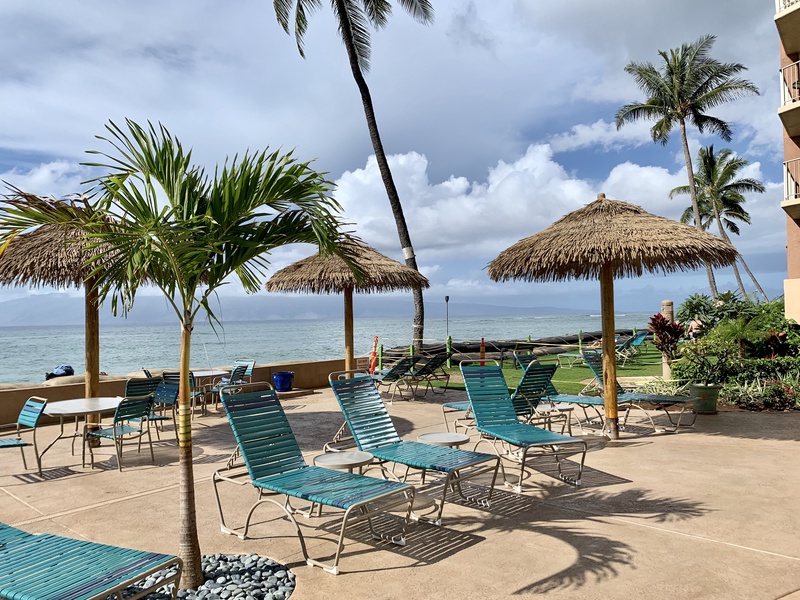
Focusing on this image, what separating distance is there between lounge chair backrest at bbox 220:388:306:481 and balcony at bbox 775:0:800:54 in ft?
58.9

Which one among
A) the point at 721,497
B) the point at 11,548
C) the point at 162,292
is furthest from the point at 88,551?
the point at 721,497

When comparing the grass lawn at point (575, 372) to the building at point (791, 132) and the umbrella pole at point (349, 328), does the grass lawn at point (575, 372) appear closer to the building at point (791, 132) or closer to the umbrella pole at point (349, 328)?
the umbrella pole at point (349, 328)

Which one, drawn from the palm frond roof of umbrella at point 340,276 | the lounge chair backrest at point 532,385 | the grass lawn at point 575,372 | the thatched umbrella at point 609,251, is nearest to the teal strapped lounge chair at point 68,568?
the lounge chair backrest at point 532,385

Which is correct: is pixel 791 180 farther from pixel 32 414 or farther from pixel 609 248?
pixel 32 414

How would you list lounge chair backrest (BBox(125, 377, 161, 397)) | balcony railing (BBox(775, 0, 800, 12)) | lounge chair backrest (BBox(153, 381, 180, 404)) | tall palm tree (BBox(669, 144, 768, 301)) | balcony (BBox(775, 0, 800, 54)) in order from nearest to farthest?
1. lounge chair backrest (BBox(125, 377, 161, 397))
2. lounge chair backrest (BBox(153, 381, 180, 404))
3. balcony (BBox(775, 0, 800, 54))
4. balcony railing (BBox(775, 0, 800, 12))
5. tall palm tree (BBox(669, 144, 768, 301))

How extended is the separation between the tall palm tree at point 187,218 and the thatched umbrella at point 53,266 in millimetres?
4410

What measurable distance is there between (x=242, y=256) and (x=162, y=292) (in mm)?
526

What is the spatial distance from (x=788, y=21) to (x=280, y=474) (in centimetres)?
1862

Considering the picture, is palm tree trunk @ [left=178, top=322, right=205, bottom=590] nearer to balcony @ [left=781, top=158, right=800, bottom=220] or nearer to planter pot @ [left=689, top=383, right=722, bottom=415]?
planter pot @ [left=689, top=383, right=722, bottom=415]

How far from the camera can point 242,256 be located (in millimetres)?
3760

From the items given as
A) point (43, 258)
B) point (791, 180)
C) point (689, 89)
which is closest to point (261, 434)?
point (43, 258)

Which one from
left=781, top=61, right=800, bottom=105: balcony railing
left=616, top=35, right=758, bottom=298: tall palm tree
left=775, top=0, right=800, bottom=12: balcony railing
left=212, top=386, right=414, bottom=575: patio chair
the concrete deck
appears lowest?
the concrete deck

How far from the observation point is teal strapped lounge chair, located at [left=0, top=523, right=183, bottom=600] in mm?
2502

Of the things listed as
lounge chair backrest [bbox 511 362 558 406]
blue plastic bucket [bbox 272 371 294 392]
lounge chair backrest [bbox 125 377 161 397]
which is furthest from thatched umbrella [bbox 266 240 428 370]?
lounge chair backrest [bbox 511 362 558 406]
